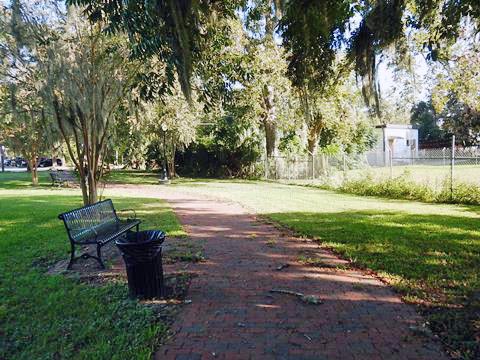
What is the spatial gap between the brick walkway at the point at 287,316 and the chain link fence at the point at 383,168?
29.9ft

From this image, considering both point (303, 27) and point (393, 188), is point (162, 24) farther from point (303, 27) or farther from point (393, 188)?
point (393, 188)

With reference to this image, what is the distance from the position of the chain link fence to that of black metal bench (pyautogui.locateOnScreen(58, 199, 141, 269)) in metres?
10.2

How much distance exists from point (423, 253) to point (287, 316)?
134 inches

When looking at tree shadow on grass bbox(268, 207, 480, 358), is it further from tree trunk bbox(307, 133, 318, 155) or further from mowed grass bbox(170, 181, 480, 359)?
tree trunk bbox(307, 133, 318, 155)

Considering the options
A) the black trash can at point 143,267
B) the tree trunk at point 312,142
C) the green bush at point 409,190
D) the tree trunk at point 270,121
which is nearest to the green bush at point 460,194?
the green bush at point 409,190

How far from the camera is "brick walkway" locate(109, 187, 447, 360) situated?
133 inches

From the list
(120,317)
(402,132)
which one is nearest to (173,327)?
(120,317)

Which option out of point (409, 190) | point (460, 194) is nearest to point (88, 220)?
point (460, 194)

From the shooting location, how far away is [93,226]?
680cm

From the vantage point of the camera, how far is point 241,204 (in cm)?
1332

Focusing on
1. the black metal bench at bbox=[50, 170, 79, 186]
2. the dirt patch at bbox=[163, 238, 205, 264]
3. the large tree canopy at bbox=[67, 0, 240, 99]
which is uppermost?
the large tree canopy at bbox=[67, 0, 240, 99]

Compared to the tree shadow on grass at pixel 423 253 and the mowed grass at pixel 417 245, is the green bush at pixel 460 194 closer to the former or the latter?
the mowed grass at pixel 417 245

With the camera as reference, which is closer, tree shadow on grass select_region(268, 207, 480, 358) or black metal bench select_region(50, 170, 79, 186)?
tree shadow on grass select_region(268, 207, 480, 358)

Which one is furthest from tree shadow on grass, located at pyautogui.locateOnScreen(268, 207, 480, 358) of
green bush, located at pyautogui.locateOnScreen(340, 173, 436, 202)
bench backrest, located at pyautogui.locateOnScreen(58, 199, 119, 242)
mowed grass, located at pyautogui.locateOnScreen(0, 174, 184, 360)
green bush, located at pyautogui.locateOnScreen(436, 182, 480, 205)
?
green bush, located at pyautogui.locateOnScreen(340, 173, 436, 202)
